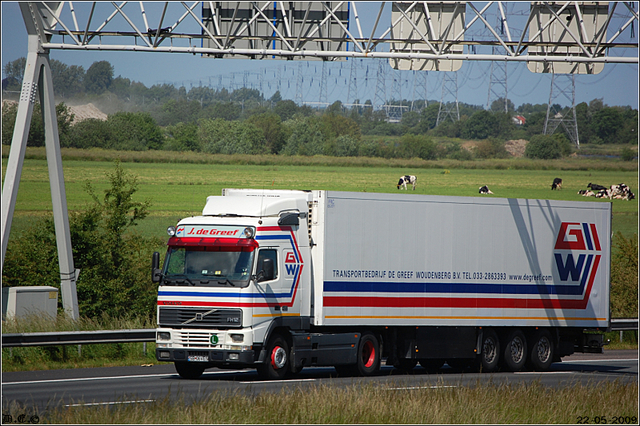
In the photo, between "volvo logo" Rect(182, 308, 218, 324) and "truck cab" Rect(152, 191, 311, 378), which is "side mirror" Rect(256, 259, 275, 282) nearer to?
"truck cab" Rect(152, 191, 311, 378)

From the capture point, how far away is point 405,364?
1791cm

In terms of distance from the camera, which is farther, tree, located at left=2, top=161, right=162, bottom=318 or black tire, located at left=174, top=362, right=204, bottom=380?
tree, located at left=2, top=161, right=162, bottom=318

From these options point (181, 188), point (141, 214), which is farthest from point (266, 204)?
point (181, 188)

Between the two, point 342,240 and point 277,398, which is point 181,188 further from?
point 277,398

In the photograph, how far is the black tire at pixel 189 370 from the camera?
1582 cm

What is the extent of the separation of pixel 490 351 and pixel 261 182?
39.9 metres

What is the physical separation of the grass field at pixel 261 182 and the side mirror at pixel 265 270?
35592 mm

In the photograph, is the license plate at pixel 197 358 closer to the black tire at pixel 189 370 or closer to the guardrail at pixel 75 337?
the black tire at pixel 189 370

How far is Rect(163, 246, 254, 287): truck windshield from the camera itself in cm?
1493

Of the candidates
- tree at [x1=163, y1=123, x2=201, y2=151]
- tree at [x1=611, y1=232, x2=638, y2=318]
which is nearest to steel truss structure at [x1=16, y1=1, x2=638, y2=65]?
tree at [x1=611, y1=232, x2=638, y2=318]

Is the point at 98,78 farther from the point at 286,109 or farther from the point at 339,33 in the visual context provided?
the point at 339,33

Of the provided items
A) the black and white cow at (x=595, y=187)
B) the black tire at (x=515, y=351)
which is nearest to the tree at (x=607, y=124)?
the black and white cow at (x=595, y=187)

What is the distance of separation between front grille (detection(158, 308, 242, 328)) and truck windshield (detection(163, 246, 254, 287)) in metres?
0.49

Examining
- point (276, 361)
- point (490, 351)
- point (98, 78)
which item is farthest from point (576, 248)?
point (98, 78)
